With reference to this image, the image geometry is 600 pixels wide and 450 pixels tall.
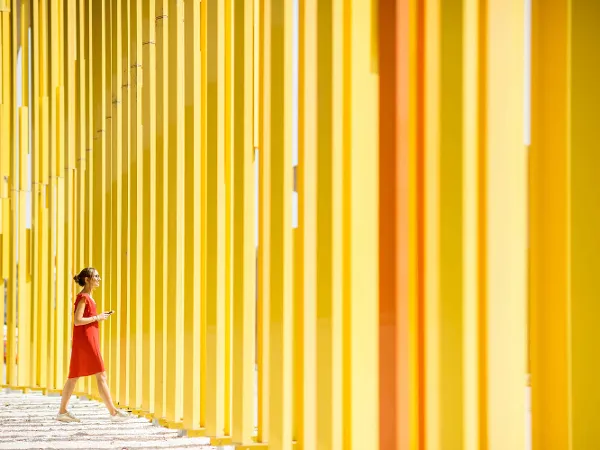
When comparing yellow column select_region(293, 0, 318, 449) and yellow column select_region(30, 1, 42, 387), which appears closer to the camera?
yellow column select_region(293, 0, 318, 449)

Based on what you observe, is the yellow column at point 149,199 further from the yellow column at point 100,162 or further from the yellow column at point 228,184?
the yellow column at point 228,184

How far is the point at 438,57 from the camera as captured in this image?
280 centimetres

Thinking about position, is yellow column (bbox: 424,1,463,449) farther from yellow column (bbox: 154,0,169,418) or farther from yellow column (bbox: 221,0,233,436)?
yellow column (bbox: 154,0,169,418)

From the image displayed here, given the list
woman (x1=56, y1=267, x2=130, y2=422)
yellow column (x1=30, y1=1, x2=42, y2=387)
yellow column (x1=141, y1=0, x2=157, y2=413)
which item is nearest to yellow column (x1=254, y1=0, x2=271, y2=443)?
yellow column (x1=141, y1=0, x2=157, y2=413)

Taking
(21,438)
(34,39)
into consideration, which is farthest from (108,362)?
(34,39)

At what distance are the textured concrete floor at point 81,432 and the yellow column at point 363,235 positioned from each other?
2292mm

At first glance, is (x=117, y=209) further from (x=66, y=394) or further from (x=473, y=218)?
(x=473, y=218)

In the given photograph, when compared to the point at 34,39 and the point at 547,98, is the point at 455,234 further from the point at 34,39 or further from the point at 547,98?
the point at 34,39

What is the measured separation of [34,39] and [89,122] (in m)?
1.55

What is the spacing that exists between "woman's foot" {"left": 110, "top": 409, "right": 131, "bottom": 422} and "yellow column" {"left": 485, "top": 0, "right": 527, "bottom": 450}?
15.2ft

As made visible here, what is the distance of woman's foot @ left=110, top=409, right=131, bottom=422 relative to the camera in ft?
22.2

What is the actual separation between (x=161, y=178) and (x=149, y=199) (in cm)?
33

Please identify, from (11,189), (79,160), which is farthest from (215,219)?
(11,189)

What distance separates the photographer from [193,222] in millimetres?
5617
